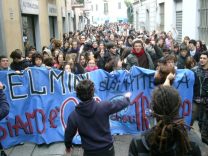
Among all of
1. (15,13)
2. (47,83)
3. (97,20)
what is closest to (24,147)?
(47,83)

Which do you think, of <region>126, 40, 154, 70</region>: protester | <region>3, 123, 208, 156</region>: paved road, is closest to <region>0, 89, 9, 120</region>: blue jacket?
<region>3, 123, 208, 156</region>: paved road

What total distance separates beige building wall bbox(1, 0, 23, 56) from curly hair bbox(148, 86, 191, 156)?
26.3 ft

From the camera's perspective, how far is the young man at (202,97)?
5.26 metres

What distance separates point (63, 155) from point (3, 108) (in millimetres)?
2164

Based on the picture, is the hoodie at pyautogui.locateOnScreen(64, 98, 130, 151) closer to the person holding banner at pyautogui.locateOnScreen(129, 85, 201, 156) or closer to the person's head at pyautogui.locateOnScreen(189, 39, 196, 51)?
the person holding banner at pyautogui.locateOnScreen(129, 85, 201, 156)

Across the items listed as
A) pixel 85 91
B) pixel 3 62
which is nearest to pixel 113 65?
pixel 3 62

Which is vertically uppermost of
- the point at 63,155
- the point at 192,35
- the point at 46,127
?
the point at 192,35

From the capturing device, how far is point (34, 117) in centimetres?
570

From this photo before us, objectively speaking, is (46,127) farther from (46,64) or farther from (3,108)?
(3,108)

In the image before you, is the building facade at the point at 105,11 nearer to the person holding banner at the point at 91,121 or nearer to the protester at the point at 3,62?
the protester at the point at 3,62

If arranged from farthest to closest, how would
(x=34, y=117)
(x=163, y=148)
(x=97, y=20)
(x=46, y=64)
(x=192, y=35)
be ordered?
(x=97, y=20) < (x=192, y=35) < (x=46, y=64) < (x=34, y=117) < (x=163, y=148)

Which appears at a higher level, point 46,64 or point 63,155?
point 46,64

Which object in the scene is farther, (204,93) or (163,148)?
(204,93)

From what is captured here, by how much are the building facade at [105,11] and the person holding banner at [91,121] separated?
7255 centimetres
